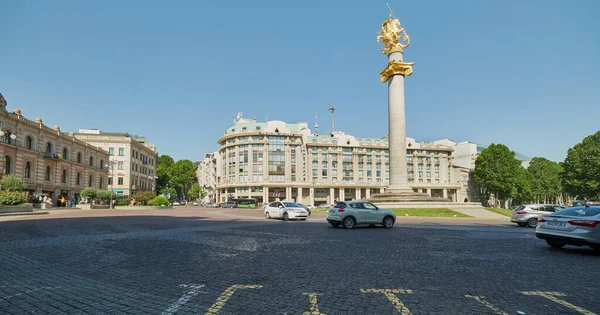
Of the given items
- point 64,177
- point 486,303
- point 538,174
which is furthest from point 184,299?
point 538,174

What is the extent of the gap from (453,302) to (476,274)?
93.0 inches

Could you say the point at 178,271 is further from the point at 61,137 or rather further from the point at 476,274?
the point at 61,137

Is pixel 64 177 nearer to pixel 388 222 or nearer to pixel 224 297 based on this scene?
pixel 388 222

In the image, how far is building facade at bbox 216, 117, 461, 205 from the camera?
276ft

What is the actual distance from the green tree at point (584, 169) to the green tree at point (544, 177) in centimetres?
1844

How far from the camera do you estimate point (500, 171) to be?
258 feet

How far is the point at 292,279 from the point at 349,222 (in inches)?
491

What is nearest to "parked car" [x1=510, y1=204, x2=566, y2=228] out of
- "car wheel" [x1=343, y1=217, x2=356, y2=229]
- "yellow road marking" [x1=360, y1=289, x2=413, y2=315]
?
"car wheel" [x1=343, y1=217, x2=356, y2=229]

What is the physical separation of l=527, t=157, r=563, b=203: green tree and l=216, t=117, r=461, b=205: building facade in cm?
1872

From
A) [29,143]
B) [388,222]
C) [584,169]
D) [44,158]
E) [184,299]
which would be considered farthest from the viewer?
[584,169]

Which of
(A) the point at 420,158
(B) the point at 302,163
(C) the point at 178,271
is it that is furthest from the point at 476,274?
(A) the point at 420,158

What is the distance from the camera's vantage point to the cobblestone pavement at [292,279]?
4.89 m

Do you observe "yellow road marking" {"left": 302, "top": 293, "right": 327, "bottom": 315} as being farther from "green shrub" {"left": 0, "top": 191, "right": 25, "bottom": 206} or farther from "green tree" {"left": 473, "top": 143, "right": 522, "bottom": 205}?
"green tree" {"left": 473, "top": 143, "right": 522, "bottom": 205}

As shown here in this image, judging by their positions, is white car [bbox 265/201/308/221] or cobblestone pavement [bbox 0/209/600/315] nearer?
cobblestone pavement [bbox 0/209/600/315]
